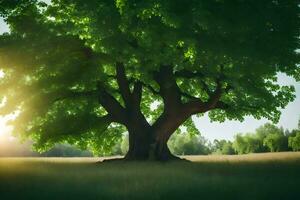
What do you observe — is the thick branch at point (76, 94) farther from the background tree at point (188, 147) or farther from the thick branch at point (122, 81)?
the background tree at point (188, 147)

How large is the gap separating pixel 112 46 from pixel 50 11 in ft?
18.5

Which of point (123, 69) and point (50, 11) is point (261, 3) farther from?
point (50, 11)

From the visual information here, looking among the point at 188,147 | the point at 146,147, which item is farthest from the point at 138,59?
the point at 188,147

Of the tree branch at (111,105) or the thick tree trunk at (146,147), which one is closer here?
the thick tree trunk at (146,147)

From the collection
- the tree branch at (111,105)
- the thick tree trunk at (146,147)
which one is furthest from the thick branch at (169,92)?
the tree branch at (111,105)

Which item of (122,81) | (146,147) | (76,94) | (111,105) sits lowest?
(146,147)

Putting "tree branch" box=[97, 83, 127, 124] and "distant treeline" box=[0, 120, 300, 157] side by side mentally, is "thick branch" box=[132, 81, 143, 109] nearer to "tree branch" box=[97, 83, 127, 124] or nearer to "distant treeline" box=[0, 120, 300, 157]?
"tree branch" box=[97, 83, 127, 124]

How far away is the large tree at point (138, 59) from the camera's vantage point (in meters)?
17.5

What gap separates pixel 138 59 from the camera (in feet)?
69.7

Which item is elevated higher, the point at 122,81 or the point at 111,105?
the point at 122,81

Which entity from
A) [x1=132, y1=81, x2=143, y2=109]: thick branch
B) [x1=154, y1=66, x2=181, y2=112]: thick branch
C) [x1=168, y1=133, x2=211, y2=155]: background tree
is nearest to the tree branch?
[x1=132, y1=81, x2=143, y2=109]: thick branch

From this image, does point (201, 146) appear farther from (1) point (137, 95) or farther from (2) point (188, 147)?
(1) point (137, 95)

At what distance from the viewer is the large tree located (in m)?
17.5

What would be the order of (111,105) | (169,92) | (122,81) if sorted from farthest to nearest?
(111,105), (122,81), (169,92)
